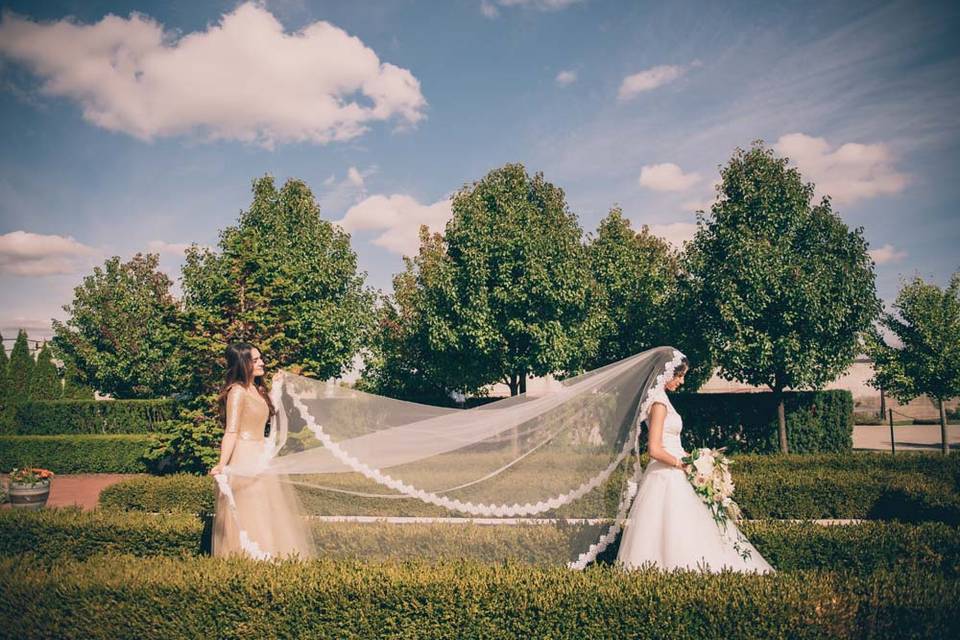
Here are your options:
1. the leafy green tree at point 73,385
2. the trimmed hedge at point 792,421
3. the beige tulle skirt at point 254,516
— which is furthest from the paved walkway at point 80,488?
the trimmed hedge at point 792,421

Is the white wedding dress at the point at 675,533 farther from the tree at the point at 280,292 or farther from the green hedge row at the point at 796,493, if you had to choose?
the tree at the point at 280,292

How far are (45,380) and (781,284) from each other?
1427 inches

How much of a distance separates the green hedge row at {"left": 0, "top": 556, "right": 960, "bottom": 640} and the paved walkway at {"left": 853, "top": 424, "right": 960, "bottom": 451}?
2153cm

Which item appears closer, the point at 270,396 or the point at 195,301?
the point at 270,396

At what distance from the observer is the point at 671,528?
511 cm

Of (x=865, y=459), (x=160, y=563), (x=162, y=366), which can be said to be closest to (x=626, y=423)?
(x=160, y=563)

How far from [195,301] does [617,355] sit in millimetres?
15218

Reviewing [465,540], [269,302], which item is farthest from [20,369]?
[465,540]

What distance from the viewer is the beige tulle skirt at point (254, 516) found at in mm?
5230

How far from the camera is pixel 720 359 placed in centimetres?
1594

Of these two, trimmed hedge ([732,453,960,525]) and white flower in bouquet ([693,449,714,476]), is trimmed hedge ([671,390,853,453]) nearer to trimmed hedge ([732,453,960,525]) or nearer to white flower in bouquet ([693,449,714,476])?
trimmed hedge ([732,453,960,525])

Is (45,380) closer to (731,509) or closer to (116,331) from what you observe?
(116,331)

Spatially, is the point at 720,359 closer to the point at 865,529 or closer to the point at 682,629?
the point at 865,529

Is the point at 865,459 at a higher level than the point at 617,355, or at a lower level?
lower
